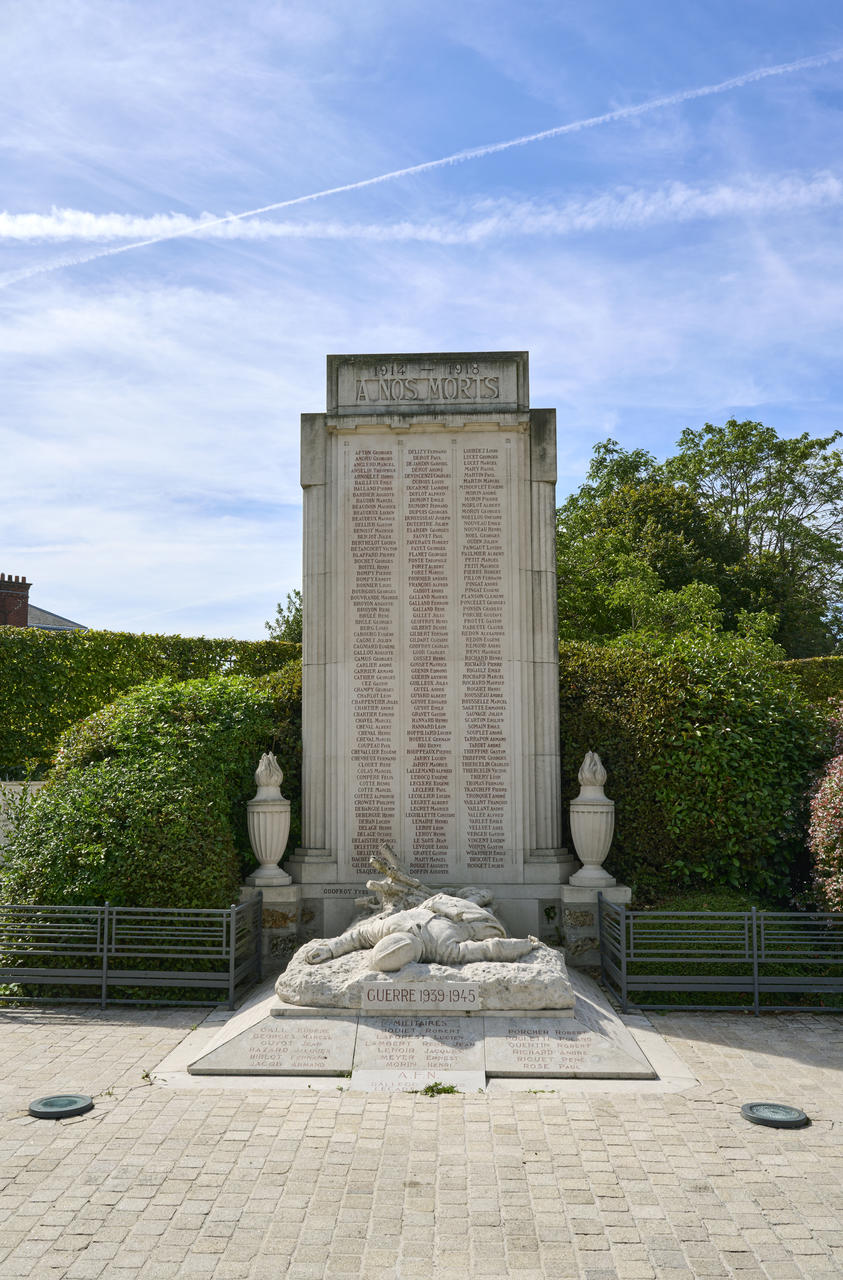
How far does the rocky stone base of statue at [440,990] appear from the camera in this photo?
793cm

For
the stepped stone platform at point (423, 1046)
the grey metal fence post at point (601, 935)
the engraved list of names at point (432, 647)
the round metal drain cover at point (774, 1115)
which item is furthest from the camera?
the engraved list of names at point (432, 647)

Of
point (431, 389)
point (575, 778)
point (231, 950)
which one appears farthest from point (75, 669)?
point (575, 778)

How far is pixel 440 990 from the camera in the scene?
26.2 ft

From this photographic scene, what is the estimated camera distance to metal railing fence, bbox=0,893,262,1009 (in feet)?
29.6

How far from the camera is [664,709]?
10859 mm

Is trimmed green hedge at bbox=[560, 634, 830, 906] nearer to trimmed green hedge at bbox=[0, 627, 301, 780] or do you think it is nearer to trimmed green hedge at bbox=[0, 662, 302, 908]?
trimmed green hedge at bbox=[0, 662, 302, 908]

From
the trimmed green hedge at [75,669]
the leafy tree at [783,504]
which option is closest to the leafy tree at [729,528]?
the leafy tree at [783,504]

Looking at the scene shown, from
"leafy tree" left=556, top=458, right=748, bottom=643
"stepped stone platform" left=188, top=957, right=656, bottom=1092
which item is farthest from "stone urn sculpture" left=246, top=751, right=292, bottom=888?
"leafy tree" left=556, top=458, right=748, bottom=643

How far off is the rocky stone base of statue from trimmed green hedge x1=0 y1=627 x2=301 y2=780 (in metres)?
10.1

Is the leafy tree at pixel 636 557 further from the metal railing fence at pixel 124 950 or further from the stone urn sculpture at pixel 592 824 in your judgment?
the metal railing fence at pixel 124 950

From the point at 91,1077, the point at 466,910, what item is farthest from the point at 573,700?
the point at 91,1077

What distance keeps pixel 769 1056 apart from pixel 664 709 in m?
4.02

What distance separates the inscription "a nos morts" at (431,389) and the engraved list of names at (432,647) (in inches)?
15.4

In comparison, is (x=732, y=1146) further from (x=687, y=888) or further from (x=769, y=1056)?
(x=687, y=888)
